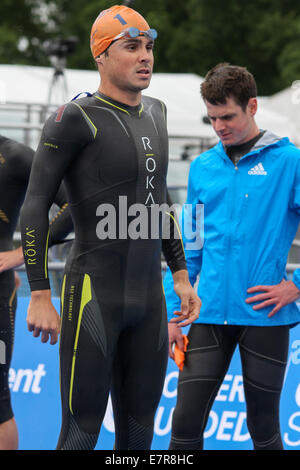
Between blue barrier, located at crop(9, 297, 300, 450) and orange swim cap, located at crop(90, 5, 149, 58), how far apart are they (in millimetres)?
2361

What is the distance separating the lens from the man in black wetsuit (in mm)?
3023

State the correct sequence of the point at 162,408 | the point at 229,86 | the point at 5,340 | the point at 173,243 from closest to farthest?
the point at 173,243 → the point at 229,86 → the point at 5,340 → the point at 162,408

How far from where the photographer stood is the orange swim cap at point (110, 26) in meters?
3.14

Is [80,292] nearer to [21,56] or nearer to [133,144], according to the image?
[133,144]

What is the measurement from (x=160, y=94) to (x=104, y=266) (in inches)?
521

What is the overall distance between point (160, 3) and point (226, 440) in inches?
1421

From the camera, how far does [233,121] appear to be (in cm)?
368

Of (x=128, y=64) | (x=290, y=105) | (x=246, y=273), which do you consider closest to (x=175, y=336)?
(x=246, y=273)

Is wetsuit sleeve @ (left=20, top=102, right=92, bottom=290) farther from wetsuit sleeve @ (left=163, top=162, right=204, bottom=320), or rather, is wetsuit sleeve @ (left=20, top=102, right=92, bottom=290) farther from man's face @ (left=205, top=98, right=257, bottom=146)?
wetsuit sleeve @ (left=163, top=162, right=204, bottom=320)

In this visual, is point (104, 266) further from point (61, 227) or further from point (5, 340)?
point (5, 340)

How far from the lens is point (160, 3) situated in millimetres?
38156

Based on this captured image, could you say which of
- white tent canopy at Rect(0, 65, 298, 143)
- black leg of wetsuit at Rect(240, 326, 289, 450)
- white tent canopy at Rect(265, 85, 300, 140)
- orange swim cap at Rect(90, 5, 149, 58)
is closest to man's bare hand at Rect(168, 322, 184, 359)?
black leg of wetsuit at Rect(240, 326, 289, 450)

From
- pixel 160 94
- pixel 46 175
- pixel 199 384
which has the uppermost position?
pixel 160 94

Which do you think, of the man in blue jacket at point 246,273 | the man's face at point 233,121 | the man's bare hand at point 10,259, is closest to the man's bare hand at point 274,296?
the man in blue jacket at point 246,273
